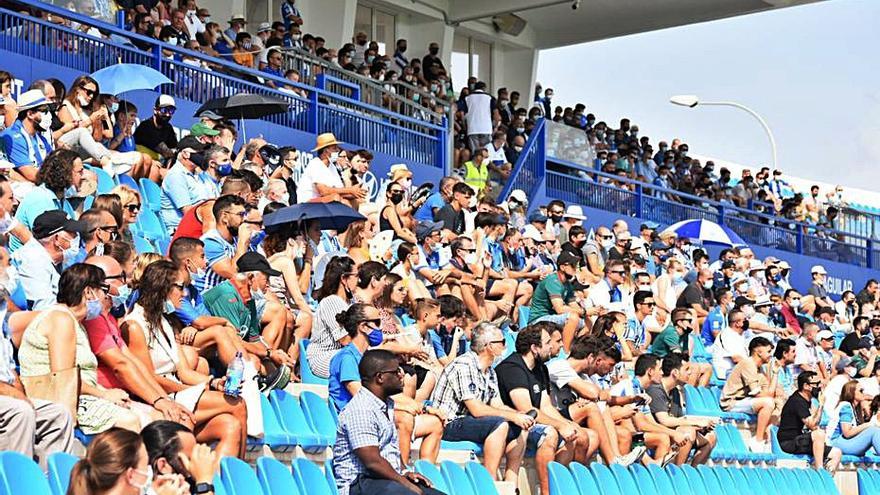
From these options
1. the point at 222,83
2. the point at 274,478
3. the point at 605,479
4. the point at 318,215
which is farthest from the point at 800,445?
the point at 274,478

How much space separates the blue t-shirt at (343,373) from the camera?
8.51 meters

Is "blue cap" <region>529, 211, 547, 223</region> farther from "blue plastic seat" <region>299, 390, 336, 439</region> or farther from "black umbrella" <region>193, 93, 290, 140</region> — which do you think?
"blue plastic seat" <region>299, 390, 336, 439</region>

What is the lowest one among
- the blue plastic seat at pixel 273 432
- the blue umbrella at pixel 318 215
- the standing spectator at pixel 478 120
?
the blue plastic seat at pixel 273 432

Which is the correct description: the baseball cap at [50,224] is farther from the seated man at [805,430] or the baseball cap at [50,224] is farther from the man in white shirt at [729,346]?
the man in white shirt at [729,346]

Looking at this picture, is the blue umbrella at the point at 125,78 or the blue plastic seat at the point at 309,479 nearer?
the blue plastic seat at the point at 309,479

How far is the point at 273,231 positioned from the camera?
11.2m

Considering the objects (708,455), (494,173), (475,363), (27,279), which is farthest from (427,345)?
(494,173)

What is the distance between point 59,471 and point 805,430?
9.22 metres

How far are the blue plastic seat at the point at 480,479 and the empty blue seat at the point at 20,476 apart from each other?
11.6ft

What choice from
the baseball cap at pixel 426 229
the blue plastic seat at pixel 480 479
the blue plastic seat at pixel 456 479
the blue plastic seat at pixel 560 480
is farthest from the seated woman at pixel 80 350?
the baseball cap at pixel 426 229

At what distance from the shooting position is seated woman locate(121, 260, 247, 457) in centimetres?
734

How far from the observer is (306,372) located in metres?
9.73

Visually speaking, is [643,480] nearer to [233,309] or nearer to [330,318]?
[330,318]

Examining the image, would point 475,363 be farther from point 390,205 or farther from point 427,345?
point 390,205
